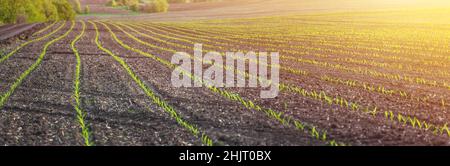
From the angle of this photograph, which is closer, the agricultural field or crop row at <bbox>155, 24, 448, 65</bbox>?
the agricultural field

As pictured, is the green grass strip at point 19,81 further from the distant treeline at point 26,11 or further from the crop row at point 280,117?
the distant treeline at point 26,11

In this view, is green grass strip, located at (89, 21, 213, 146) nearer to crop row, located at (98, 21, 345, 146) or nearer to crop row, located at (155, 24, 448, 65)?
crop row, located at (98, 21, 345, 146)

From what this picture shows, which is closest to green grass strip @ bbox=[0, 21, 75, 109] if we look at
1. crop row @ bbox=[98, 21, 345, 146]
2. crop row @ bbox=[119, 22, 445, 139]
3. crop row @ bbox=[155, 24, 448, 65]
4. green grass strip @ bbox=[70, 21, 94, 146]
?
green grass strip @ bbox=[70, 21, 94, 146]

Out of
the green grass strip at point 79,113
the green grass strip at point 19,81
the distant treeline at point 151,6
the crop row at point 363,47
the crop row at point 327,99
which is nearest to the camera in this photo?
the green grass strip at point 79,113

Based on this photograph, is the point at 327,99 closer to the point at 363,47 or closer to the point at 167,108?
the point at 167,108

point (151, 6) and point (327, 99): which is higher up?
point (327, 99)

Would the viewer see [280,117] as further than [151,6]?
No

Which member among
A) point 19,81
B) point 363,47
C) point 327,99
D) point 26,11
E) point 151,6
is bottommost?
point 151,6

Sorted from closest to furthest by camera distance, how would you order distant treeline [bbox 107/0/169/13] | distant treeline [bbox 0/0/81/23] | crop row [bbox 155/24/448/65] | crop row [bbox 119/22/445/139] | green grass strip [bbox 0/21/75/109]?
1. crop row [bbox 119/22/445/139]
2. green grass strip [bbox 0/21/75/109]
3. crop row [bbox 155/24/448/65]
4. distant treeline [bbox 0/0/81/23]
5. distant treeline [bbox 107/0/169/13]

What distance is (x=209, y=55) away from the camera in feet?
69.3

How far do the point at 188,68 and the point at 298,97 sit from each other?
5.64 metres

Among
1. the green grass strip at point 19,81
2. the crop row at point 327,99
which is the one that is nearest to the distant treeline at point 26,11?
the green grass strip at point 19,81

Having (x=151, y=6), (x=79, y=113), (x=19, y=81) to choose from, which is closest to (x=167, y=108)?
(x=79, y=113)
